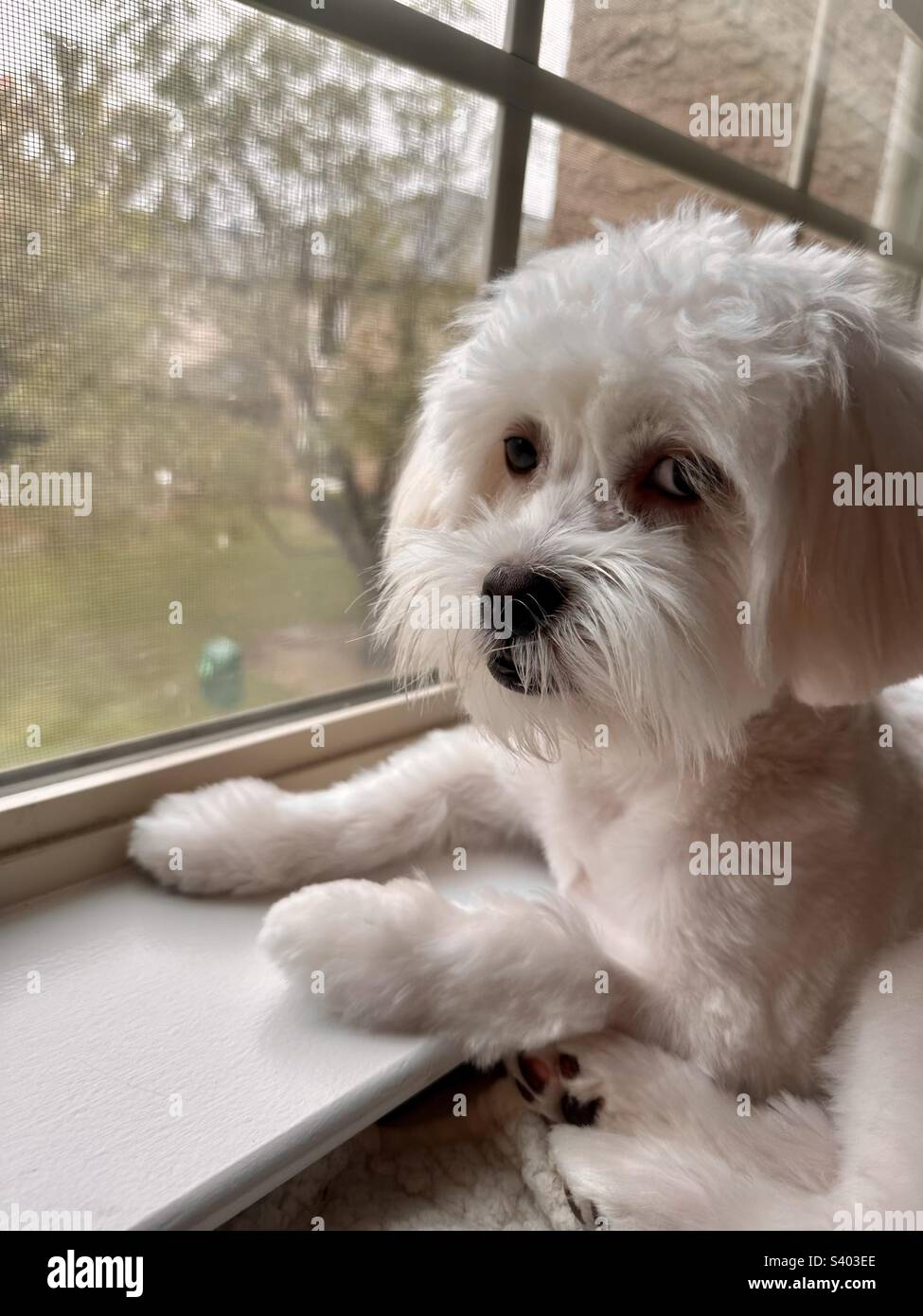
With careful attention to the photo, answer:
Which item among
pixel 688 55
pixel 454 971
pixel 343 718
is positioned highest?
pixel 688 55

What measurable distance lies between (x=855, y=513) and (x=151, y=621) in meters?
0.87

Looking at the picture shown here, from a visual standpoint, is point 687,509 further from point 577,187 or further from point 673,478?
point 577,187

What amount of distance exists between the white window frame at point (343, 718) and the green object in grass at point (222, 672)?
0.04 m

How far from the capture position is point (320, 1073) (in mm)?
863

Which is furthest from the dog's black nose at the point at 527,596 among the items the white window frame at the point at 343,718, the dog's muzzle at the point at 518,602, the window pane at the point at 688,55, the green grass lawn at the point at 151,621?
the window pane at the point at 688,55

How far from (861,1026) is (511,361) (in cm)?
78

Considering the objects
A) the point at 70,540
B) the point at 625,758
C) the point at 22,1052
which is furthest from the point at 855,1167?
the point at 70,540

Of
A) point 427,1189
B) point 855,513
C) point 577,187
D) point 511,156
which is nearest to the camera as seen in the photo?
point 855,513

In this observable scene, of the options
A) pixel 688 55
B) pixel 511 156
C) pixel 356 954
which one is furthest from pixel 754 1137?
pixel 688 55

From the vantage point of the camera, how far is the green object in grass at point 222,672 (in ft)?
4.11

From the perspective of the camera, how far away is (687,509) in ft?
2.79

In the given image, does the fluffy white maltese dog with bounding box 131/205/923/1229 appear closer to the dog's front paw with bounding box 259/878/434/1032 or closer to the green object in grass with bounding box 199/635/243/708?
the dog's front paw with bounding box 259/878/434/1032

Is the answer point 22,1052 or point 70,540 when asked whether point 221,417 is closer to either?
point 70,540
